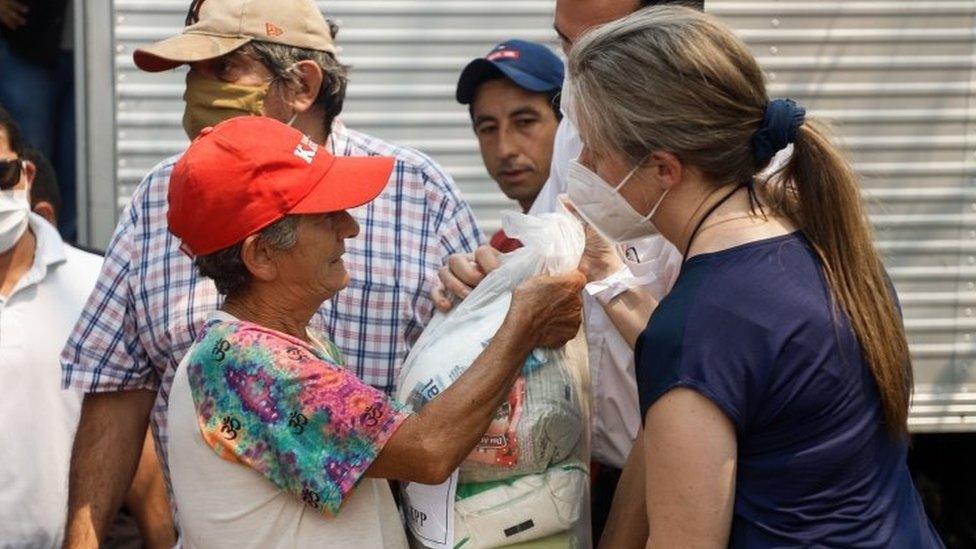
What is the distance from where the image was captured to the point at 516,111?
4.73m

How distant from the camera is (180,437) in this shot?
268 cm

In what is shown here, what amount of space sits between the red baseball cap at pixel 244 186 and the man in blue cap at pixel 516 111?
1.91 m

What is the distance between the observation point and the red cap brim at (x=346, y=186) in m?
2.75

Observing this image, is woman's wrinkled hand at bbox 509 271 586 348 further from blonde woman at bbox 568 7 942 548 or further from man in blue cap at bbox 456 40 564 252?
man in blue cap at bbox 456 40 564 252

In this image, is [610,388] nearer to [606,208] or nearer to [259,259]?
[606,208]

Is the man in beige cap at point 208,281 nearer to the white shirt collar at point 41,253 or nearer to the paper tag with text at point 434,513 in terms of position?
the paper tag with text at point 434,513

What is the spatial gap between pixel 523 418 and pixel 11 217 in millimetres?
1999

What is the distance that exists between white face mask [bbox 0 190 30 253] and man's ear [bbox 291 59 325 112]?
3.77 ft

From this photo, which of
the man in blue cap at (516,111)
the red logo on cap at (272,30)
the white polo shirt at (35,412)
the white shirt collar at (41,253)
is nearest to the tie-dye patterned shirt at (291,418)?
the red logo on cap at (272,30)

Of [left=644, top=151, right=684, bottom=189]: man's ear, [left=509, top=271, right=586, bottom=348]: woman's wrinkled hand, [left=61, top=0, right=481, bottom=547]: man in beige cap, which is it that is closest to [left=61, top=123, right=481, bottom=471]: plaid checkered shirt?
[left=61, top=0, right=481, bottom=547]: man in beige cap

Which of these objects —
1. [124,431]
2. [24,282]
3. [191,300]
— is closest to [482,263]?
[191,300]

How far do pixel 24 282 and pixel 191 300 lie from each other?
103 cm

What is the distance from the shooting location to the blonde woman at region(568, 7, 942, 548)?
2.39 metres

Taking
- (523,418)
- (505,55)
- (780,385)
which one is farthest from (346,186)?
(505,55)
